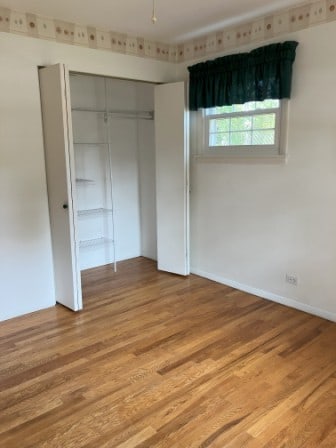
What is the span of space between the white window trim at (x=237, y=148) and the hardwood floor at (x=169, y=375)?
1386 millimetres

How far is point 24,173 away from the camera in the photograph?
3273mm

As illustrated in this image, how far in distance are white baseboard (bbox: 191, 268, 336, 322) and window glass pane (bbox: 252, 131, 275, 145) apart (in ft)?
4.71

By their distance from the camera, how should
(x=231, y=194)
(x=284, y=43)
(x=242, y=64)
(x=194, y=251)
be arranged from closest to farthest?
1. (x=284, y=43)
2. (x=242, y=64)
3. (x=231, y=194)
4. (x=194, y=251)

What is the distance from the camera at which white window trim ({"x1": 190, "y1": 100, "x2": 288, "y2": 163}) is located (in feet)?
10.8

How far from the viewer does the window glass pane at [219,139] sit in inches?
150

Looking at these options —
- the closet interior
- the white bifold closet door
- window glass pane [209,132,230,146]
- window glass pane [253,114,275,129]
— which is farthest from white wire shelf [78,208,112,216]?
window glass pane [253,114,275,129]

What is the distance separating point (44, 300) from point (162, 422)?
75.9 inches

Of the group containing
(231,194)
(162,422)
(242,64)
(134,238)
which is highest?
(242,64)

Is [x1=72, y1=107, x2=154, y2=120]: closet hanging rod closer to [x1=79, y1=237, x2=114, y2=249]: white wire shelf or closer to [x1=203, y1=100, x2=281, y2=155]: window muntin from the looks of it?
[x1=203, y1=100, x2=281, y2=155]: window muntin

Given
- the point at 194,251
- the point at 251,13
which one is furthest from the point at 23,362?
the point at 251,13

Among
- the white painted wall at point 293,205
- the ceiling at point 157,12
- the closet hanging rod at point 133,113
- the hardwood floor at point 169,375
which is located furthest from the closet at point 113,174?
the hardwood floor at point 169,375

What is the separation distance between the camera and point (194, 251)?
14.3 feet

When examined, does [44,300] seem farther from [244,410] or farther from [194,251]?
[244,410]

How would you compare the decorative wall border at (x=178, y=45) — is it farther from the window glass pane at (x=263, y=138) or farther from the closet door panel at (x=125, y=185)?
the closet door panel at (x=125, y=185)
